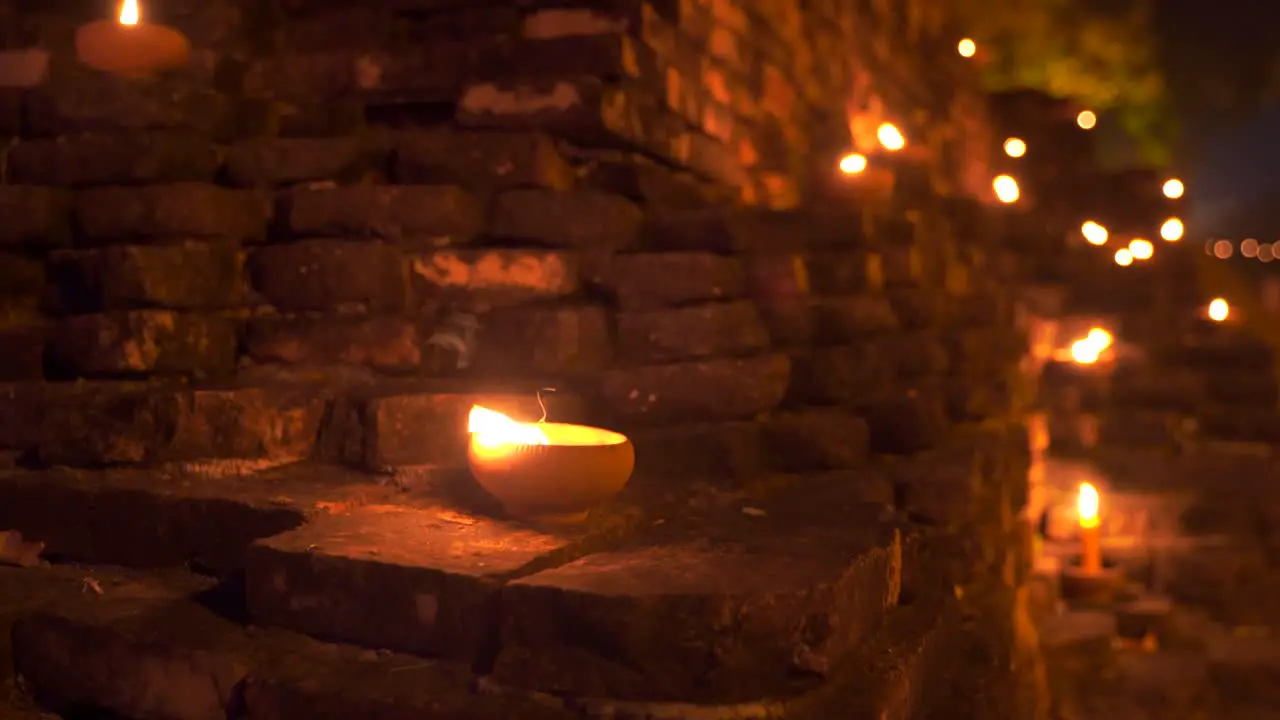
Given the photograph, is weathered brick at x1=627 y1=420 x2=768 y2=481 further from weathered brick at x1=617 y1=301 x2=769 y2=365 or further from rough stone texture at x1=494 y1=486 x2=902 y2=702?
rough stone texture at x1=494 y1=486 x2=902 y2=702

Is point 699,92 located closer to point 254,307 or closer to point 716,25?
point 716,25

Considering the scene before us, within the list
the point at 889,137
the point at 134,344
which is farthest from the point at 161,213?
the point at 889,137


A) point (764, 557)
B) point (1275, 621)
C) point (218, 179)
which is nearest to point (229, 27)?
point (218, 179)

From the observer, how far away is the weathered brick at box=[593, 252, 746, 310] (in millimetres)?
2504

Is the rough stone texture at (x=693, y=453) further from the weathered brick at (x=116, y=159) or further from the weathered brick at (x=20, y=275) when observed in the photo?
the weathered brick at (x=20, y=275)

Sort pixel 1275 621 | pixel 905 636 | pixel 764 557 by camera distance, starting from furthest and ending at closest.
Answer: pixel 1275 621 < pixel 905 636 < pixel 764 557

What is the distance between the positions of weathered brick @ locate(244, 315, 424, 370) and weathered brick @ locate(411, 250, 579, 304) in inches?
5.0

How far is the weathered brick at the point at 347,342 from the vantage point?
2.50 m

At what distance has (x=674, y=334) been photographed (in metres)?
2.45

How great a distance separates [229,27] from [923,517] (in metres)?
2.29

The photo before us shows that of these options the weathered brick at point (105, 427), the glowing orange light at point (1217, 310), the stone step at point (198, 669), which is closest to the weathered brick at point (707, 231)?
the weathered brick at point (105, 427)

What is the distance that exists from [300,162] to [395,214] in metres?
0.32

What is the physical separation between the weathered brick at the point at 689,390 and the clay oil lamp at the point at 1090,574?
2.03 m

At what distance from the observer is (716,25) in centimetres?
329
